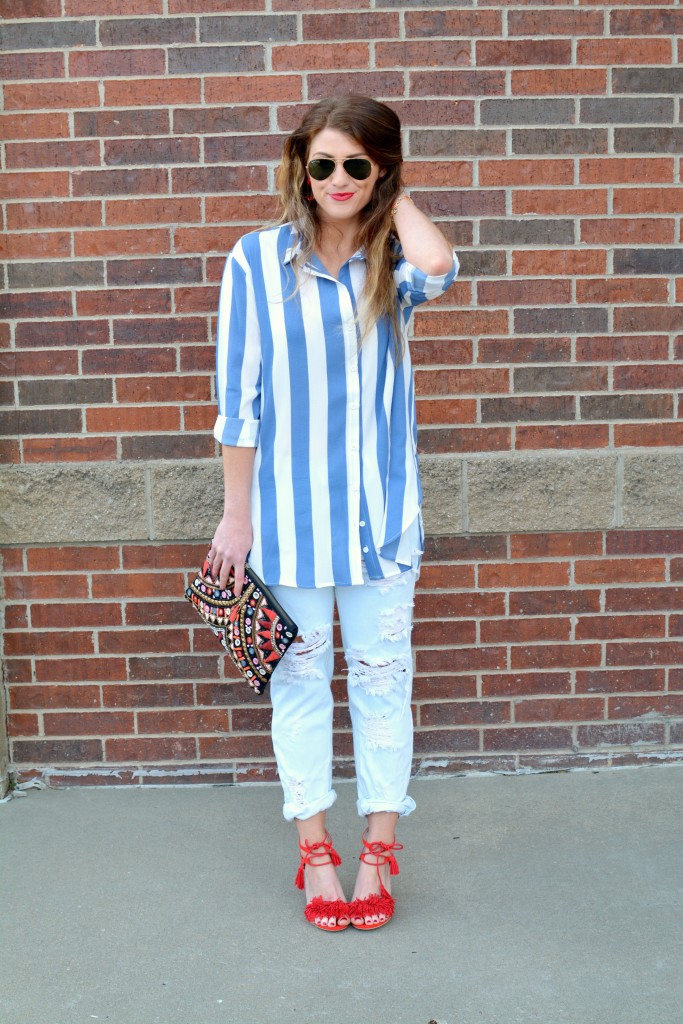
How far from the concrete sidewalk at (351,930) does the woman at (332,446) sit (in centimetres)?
23

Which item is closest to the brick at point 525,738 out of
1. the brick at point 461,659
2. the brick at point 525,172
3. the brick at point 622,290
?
the brick at point 461,659

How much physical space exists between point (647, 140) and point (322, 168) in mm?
1480

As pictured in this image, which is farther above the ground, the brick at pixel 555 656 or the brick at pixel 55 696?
the brick at pixel 555 656

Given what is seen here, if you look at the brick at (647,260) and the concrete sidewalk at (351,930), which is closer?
the concrete sidewalk at (351,930)

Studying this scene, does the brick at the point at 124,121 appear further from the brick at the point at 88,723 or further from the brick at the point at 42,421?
the brick at the point at 88,723

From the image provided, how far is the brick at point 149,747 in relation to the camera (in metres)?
3.66

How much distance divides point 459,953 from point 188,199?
2.40m

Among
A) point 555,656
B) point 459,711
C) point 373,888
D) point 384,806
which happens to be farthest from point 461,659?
point 373,888

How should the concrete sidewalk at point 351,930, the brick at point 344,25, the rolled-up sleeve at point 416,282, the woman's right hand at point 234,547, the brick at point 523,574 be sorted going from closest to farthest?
the concrete sidewalk at point 351,930
the rolled-up sleeve at point 416,282
the woman's right hand at point 234,547
the brick at point 344,25
the brick at point 523,574

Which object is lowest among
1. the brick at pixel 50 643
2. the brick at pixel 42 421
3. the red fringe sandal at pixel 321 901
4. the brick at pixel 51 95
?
the red fringe sandal at pixel 321 901

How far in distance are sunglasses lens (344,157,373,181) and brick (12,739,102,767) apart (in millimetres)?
2146

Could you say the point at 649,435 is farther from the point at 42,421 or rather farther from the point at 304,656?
the point at 42,421

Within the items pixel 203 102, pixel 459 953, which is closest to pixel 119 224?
pixel 203 102

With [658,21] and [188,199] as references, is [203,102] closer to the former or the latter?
[188,199]
